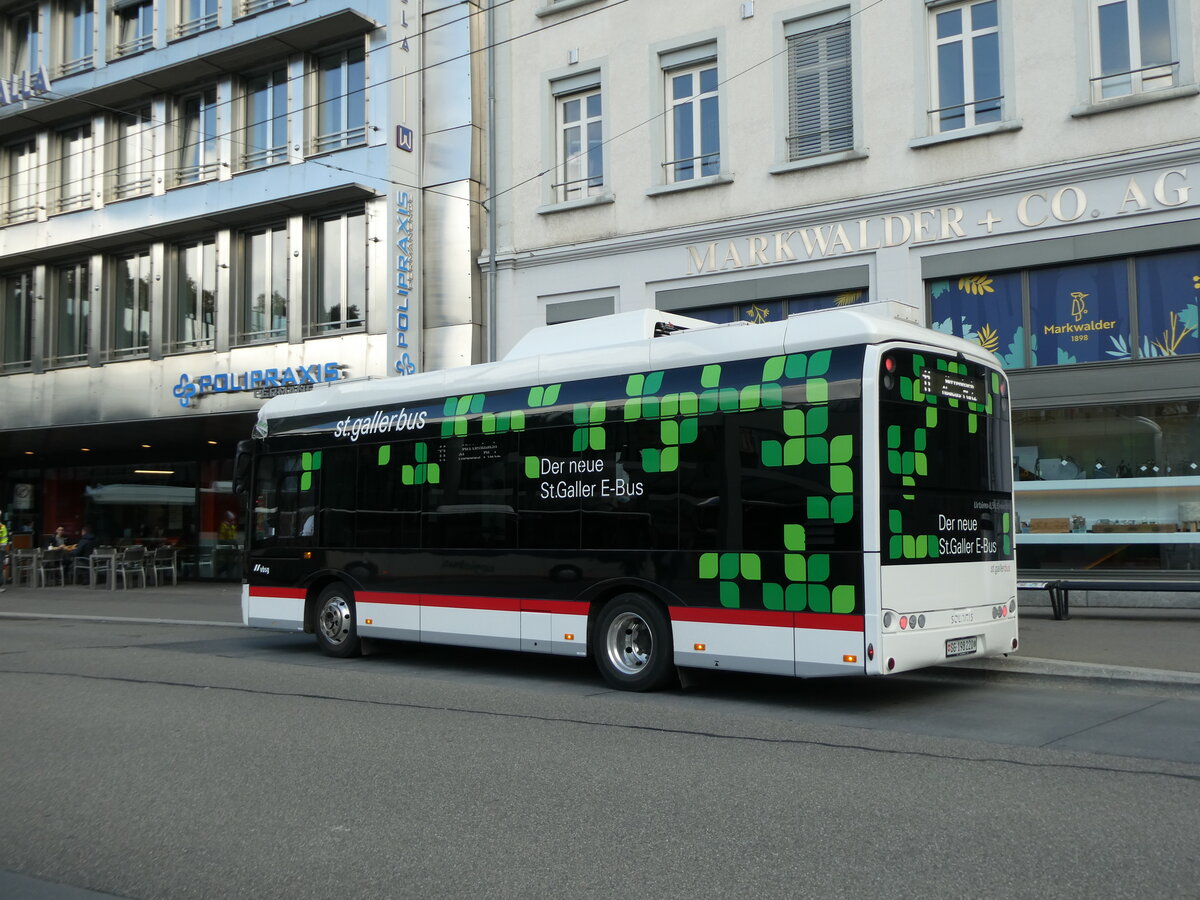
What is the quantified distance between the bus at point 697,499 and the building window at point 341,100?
10.6 m

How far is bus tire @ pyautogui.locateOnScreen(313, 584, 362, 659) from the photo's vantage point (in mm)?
→ 13031

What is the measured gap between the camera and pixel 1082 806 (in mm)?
6016

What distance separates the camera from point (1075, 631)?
12977mm

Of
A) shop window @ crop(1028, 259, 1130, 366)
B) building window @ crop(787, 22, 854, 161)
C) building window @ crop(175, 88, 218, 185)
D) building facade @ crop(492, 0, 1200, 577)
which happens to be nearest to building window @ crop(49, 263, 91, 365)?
building window @ crop(175, 88, 218, 185)

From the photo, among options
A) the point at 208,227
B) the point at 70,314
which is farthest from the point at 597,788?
the point at 70,314

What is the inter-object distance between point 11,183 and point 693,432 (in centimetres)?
2419

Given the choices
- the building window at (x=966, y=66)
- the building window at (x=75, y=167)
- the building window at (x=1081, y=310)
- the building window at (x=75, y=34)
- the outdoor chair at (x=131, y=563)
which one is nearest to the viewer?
the building window at (x=1081, y=310)

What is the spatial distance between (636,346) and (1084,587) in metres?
6.71

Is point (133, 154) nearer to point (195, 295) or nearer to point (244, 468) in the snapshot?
point (195, 295)

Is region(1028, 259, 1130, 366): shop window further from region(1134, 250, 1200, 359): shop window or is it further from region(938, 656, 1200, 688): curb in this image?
region(938, 656, 1200, 688): curb

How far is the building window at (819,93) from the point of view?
56.4ft

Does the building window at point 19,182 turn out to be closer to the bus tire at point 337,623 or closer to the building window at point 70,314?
the building window at point 70,314

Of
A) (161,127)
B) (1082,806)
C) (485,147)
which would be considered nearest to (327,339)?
(485,147)

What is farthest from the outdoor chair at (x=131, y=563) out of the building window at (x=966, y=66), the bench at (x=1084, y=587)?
the bench at (x=1084, y=587)
